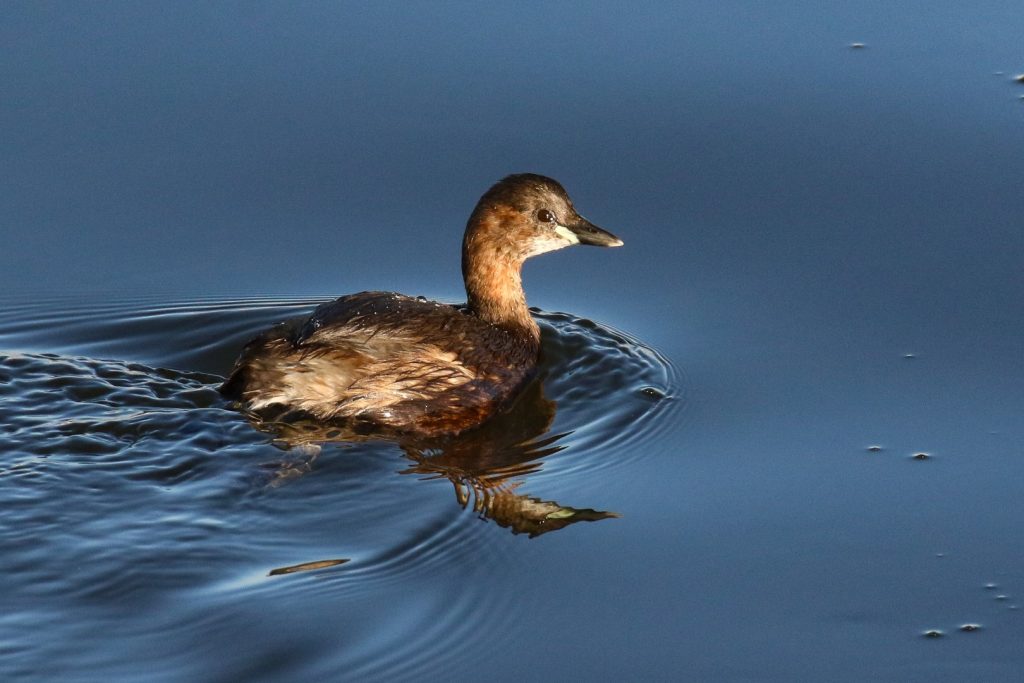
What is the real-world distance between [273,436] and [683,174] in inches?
138

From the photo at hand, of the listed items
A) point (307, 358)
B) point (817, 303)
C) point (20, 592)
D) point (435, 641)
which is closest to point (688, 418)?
point (817, 303)

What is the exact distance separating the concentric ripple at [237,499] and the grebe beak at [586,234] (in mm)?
460

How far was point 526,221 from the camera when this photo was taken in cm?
988

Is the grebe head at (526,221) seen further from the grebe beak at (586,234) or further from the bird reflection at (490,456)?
the bird reflection at (490,456)

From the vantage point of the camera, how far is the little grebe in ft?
28.6

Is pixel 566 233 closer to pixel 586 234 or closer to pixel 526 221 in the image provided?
pixel 586 234

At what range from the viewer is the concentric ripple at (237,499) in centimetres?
666

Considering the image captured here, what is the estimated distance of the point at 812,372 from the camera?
29.8 ft

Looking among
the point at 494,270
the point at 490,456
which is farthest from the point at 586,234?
the point at 490,456

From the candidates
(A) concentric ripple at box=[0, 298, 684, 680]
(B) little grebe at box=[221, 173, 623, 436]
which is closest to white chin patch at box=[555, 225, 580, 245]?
(A) concentric ripple at box=[0, 298, 684, 680]

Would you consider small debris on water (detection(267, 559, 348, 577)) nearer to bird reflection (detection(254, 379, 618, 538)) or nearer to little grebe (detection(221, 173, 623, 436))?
bird reflection (detection(254, 379, 618, 538))

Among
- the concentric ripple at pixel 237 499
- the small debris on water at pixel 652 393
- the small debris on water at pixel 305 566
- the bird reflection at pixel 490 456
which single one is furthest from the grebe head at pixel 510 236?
the small debris on water at pixel 305 566

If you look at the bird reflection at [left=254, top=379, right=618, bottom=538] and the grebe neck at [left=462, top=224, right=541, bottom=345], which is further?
the grebe neck at [left=462, top=224, right=541, bottom=345]

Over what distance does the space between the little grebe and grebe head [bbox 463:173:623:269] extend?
0.43 meters
